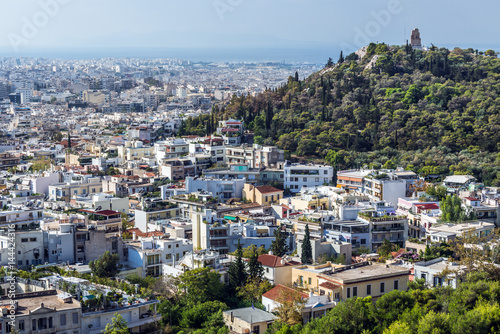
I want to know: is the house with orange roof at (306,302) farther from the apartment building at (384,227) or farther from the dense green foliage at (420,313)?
the apartment building at (384,227)

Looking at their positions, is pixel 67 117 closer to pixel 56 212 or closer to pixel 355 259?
pixel 56 212

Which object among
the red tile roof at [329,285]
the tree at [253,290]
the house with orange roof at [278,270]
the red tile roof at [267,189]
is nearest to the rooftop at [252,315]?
the tree at [253,290]

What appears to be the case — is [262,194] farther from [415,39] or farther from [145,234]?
[415,39]

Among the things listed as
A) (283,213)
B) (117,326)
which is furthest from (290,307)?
(283,213)

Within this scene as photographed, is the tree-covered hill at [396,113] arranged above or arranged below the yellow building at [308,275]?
above

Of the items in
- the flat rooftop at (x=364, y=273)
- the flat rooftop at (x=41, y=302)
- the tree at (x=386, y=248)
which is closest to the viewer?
the flat rooftop at (x=41, y=302)

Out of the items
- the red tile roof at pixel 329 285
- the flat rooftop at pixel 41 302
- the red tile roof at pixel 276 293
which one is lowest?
the red tile roof at pixel 276 293

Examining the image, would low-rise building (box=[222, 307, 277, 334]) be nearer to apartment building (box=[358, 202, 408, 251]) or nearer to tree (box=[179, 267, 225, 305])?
tree (box=[179, 267, 225, 305])
